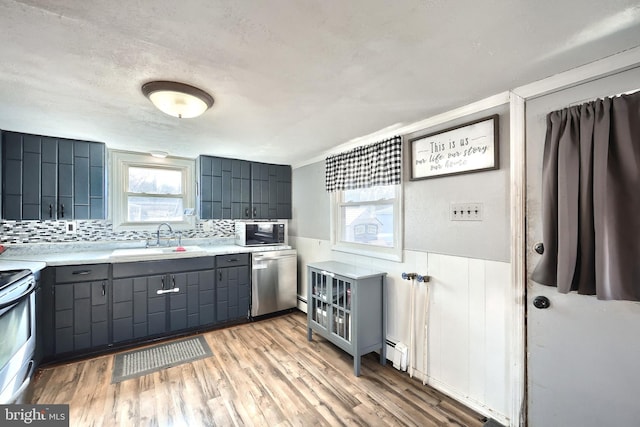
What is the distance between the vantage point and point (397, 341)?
2.46 metres

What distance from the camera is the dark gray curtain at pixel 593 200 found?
1.29 metres

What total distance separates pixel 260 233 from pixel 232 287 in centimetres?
80

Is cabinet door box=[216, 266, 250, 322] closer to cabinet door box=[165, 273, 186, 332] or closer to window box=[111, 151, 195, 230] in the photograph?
cabinet door box=[165, 273, 186, 332]

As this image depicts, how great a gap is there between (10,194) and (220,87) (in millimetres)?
2605

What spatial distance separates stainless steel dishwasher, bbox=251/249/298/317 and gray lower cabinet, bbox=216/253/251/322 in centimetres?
9

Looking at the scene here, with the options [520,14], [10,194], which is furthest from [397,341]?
[10,194]

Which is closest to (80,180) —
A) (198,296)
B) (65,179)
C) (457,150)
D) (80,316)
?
(65,179)

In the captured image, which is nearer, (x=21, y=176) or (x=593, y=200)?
(x=593, y=200)

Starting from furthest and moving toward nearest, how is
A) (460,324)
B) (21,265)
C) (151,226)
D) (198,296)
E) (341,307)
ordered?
(151,226)
(198,296)
(341,307)
(21,265)
(460,324)

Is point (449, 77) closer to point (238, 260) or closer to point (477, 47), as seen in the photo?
point (477, 47)

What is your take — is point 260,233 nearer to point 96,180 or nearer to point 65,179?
point 96,180

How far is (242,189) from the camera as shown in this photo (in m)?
3.82

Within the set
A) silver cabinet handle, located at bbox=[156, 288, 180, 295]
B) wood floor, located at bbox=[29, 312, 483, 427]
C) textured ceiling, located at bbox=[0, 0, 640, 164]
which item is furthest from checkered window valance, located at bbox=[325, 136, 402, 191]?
silver cabinet handle, located at bbox=[156, 288, 180, 295]

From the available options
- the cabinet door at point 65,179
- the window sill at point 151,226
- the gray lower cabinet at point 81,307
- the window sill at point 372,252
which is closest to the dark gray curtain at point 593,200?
the window sill at point 372,252
